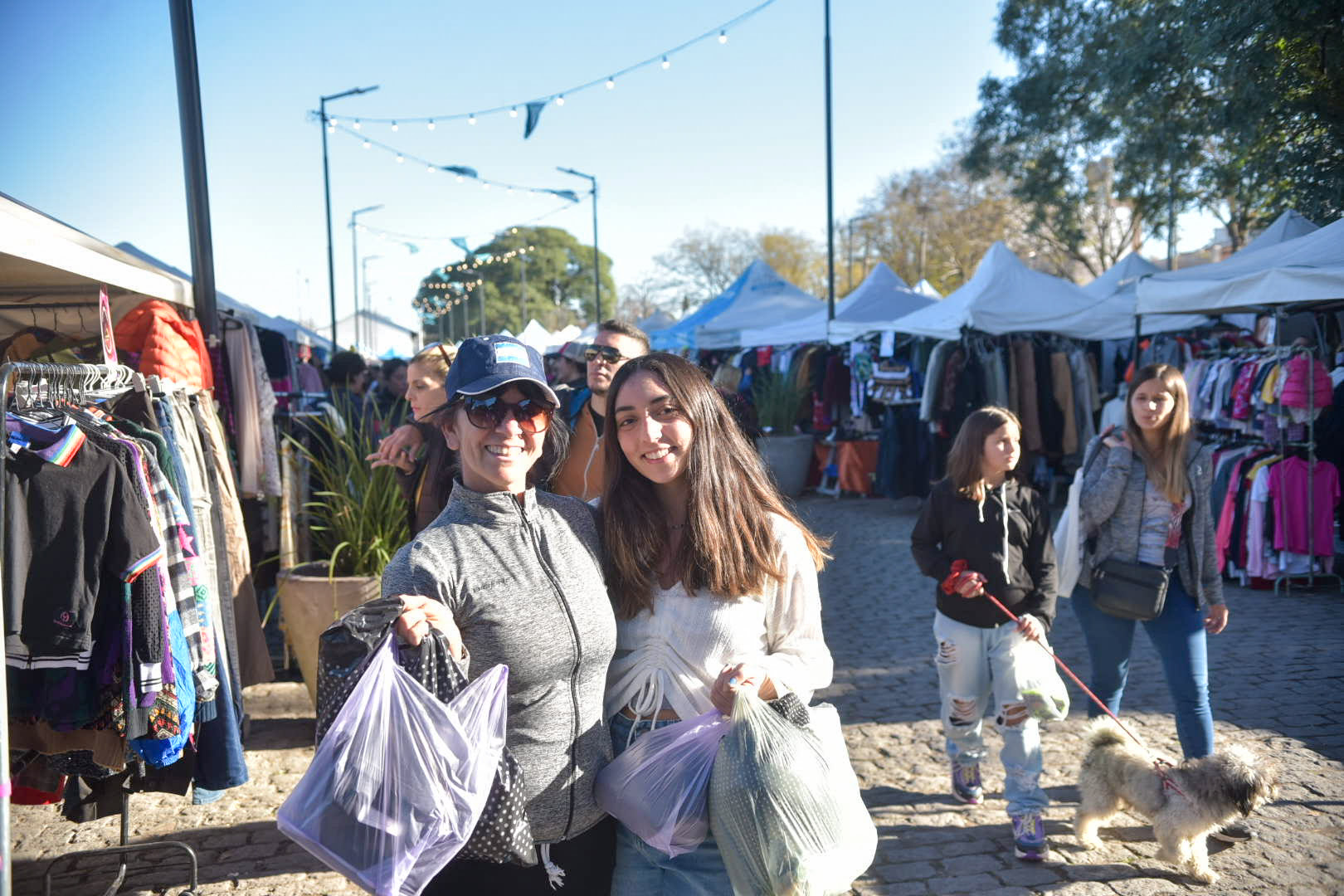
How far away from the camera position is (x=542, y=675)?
5.73 ft

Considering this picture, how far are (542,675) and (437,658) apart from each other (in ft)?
0.80

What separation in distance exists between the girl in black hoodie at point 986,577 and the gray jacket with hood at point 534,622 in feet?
7.46

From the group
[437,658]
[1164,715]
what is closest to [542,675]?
[437,658]

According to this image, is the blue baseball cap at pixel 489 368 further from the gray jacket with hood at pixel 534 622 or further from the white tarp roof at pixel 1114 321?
the white tarp roof at pixel 1114 321

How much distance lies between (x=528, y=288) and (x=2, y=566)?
247 feet

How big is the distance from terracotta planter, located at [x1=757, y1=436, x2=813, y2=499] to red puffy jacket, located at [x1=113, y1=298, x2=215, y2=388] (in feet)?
30.9

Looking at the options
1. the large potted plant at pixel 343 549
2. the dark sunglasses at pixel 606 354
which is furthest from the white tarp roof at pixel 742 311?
the dark sunglasses at pixel 606 354

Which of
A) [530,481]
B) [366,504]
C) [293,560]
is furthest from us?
[293,560]

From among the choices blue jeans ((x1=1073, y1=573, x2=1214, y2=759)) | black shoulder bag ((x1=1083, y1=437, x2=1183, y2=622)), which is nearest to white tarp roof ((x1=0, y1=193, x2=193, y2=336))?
black shoulder bag ((x1=1083, y1=437, x2=1183, y2=622))

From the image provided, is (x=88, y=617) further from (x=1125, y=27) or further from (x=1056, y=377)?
(x=1125, y=27)

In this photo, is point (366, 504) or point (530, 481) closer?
point (530, 481)

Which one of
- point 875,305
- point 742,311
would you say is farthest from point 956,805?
point 742,311

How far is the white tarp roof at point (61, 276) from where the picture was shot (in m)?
2.76

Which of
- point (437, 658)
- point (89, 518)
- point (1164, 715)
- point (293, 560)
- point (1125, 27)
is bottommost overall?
point (1164, 715)
